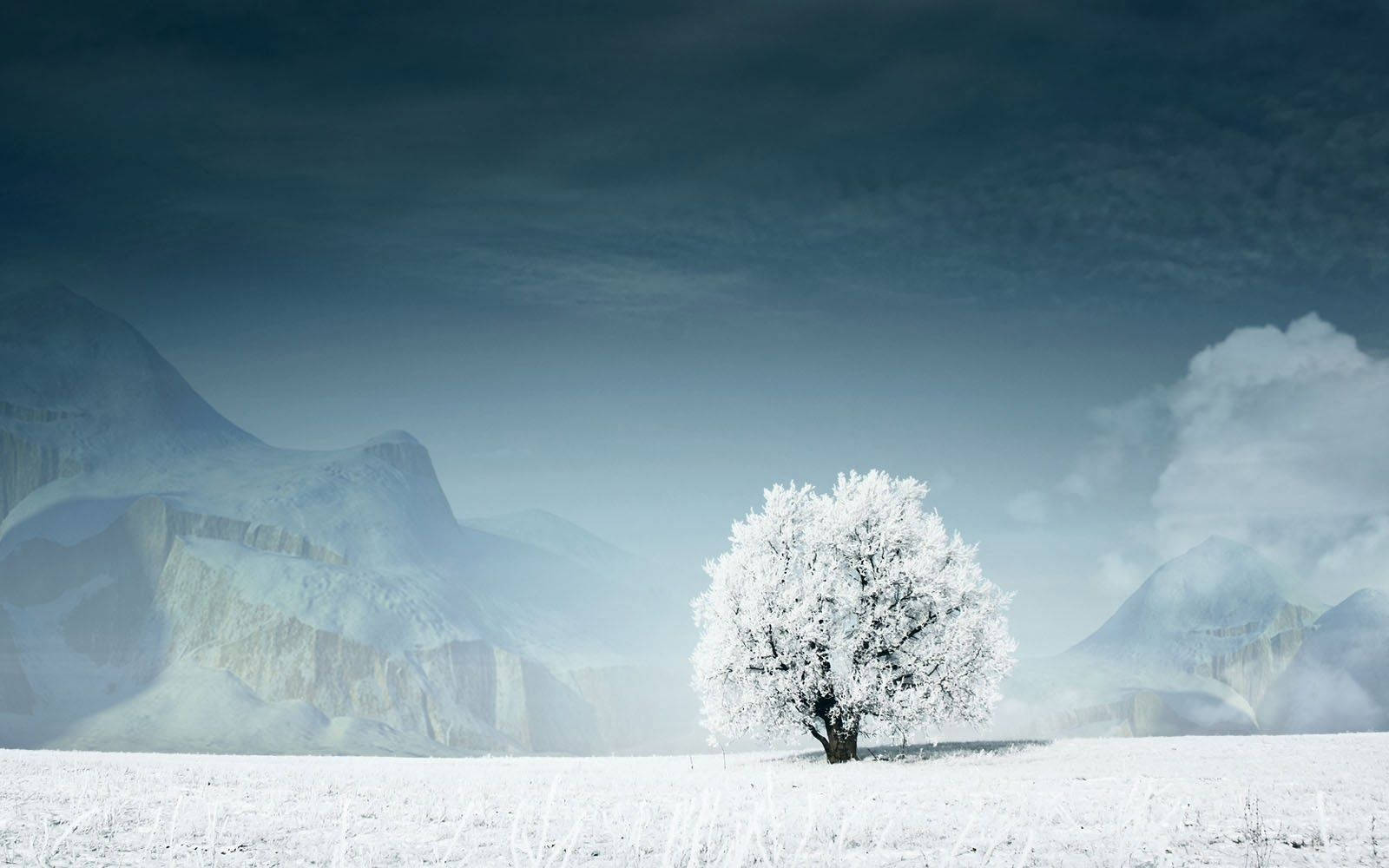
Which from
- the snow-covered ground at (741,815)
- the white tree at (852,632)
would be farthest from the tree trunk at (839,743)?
the snow-covered ground at (741,815)

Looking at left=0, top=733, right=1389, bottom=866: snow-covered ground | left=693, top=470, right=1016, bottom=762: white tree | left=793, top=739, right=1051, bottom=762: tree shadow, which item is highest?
left=693, top=470, right=1016, bottom=762: white tree

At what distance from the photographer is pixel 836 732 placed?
46.6 m

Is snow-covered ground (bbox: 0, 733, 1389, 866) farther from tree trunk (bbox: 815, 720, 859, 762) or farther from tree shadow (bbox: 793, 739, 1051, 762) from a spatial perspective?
tree trunk (bbox: 815, 720, 859, 762)

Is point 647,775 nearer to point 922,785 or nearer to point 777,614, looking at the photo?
point 777,614

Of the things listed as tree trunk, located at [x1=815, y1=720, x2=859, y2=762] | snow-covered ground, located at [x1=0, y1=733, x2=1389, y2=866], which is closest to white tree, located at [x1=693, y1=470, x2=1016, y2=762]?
tree trunk, located at [x1=815, y1=720, x2=859, y2=762]

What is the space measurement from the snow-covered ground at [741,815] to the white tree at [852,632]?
369cm

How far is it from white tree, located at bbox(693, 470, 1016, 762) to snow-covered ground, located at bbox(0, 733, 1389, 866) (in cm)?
369

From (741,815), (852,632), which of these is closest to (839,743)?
(852,632)

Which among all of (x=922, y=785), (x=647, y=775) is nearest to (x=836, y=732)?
(x=647, y=775)

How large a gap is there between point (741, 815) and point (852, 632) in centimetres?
2169

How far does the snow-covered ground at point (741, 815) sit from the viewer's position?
20234mm

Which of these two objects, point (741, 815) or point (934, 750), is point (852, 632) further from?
point (741, 815)

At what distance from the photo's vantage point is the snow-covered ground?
20234 mm

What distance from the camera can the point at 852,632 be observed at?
46.4 meters
